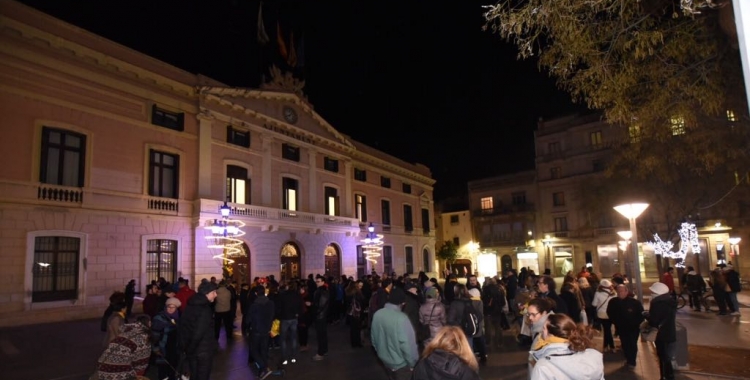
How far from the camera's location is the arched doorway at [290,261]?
24469 mm

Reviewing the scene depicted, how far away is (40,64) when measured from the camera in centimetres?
1538

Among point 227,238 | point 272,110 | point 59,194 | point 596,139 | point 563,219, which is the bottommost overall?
point 227,238

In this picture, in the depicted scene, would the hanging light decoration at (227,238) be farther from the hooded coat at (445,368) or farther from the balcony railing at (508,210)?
the balcony railing at (508,210)

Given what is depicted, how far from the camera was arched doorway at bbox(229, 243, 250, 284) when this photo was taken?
70.7ft

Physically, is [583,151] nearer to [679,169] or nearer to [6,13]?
[679,169]

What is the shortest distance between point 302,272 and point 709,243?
31.2 m

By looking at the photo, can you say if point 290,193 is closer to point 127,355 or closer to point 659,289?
point 659,289

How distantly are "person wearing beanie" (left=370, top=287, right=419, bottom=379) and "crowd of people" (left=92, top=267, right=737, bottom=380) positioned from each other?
12mm

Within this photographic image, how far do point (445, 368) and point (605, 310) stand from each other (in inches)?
300

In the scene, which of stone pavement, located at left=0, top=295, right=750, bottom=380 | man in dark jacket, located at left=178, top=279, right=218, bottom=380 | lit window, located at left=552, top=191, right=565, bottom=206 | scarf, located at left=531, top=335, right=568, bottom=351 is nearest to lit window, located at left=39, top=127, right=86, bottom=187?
stone pavement, located at left=0, top=295, right=750, bottom=380

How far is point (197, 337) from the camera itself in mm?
6281

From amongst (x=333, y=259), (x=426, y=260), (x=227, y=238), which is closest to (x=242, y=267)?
(x=227, y=238)

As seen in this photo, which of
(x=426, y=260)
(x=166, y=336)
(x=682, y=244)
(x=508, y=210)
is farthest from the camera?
(x=508, y=210)

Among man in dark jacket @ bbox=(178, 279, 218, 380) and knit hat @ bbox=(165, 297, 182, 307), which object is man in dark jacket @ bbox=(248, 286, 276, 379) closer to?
knit hat @ bbox=(165, 297, 182, 307)
